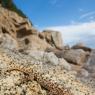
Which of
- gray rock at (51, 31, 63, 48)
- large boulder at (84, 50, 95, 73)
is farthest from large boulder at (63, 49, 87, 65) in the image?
gray rock at (51, 31, 63, 48)

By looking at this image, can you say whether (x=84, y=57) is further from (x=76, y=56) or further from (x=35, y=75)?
(x=35, y=75)

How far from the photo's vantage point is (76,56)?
191ft

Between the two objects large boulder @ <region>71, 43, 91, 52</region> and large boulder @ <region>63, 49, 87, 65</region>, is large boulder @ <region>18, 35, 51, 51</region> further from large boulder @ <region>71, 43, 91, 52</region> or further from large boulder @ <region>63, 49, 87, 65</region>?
large boulder @ <region>63, 49, 87, 65</region>

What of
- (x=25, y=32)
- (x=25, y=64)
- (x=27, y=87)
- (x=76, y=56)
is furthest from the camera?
(x=25, y=32)

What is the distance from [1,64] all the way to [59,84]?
4.26 metres

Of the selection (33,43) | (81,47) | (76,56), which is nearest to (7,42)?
(33,43)

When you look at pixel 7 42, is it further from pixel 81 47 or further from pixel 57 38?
pixel 57 38

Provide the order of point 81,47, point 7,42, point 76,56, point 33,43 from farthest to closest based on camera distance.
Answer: point 33,43, point 81,47, point 7,42, point 76,56

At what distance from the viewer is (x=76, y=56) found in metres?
58.2

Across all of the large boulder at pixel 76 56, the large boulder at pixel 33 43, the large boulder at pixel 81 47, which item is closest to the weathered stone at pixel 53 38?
the large boulder at pixel 33 43

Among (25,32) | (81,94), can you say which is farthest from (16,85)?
(25,32)

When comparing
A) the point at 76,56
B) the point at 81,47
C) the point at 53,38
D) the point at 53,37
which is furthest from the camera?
the point at 53,37

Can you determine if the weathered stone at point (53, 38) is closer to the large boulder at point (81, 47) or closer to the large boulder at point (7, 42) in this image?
the large boulder at point (81, 47)

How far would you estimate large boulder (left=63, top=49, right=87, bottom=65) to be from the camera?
57031 mm
